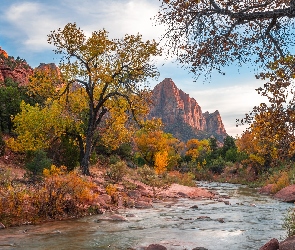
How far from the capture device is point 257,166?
5338 centimetres

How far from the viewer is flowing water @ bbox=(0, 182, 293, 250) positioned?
10188 mm

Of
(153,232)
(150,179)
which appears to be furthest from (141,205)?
Result: (150,179)

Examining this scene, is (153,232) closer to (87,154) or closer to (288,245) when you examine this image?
(288,245)

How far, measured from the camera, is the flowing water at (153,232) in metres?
10.2

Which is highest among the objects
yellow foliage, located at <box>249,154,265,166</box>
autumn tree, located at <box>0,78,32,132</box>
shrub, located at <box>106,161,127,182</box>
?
autumn tree, located at <box>0,78,32,132</box>

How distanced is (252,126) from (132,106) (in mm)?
17680

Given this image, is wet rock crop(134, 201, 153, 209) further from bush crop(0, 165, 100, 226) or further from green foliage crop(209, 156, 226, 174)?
green foliage crop(209, 156, 226, 174)

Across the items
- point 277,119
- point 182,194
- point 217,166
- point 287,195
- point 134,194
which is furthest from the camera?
point 217,166

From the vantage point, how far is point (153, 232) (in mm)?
12352

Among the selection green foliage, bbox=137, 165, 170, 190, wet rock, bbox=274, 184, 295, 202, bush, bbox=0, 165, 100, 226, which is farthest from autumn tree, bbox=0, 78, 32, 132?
wet rock, bbox=274, 184, 295, 202

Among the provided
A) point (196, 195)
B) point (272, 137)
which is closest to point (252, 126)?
point (272, 137)

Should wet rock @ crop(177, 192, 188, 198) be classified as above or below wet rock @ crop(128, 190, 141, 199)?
below

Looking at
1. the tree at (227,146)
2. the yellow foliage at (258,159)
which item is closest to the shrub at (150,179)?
the yellow foliage at (258,159)

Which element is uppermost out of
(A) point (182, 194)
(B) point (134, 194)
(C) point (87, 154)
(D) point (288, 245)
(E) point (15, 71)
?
(E) point (15, 71)
